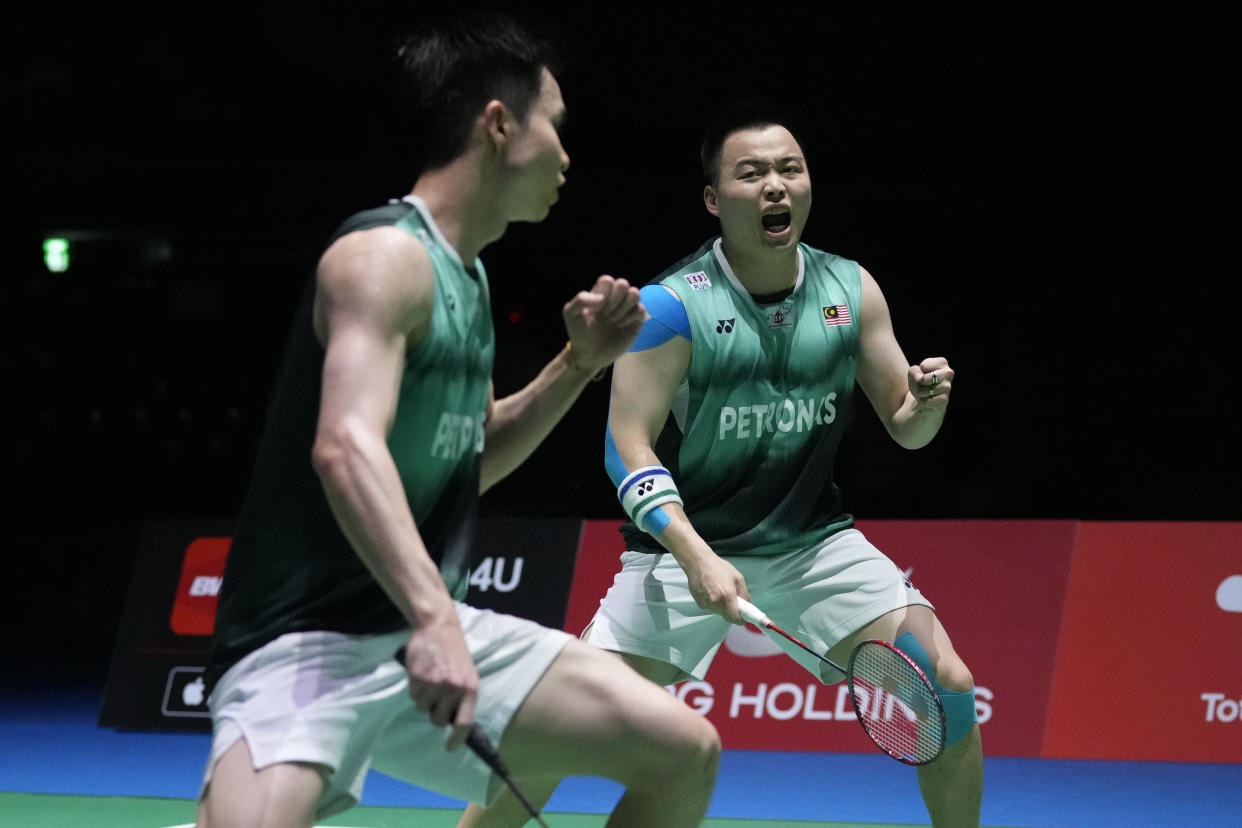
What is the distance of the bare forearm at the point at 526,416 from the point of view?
2.49 metres

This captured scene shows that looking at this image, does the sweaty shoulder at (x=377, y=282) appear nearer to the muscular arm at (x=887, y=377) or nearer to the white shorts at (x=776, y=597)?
the white shorts at (x=776, y=597)

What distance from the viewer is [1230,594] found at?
536cm

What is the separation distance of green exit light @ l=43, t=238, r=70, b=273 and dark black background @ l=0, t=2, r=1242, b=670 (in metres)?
0.08

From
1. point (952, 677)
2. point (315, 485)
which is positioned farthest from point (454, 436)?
point (952, 677)

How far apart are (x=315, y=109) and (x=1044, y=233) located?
544 centimetres

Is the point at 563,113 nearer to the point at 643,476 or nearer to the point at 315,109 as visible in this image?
the point at 643,476

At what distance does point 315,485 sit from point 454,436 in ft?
0.74

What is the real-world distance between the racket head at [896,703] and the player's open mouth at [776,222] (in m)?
0.99

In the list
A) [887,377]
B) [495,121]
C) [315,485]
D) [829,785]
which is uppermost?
[887,377]

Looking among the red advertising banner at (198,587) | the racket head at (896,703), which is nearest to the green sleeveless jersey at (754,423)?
the racket head at (896,703)

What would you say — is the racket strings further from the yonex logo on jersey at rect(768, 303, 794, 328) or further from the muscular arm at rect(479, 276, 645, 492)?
the muscular arm at rect(479, 276, 645, 492)

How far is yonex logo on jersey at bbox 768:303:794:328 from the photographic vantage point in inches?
138

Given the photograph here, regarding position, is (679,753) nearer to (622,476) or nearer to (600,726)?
(600,726)

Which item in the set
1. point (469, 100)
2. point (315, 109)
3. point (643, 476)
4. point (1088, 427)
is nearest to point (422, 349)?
point (469, 100)
